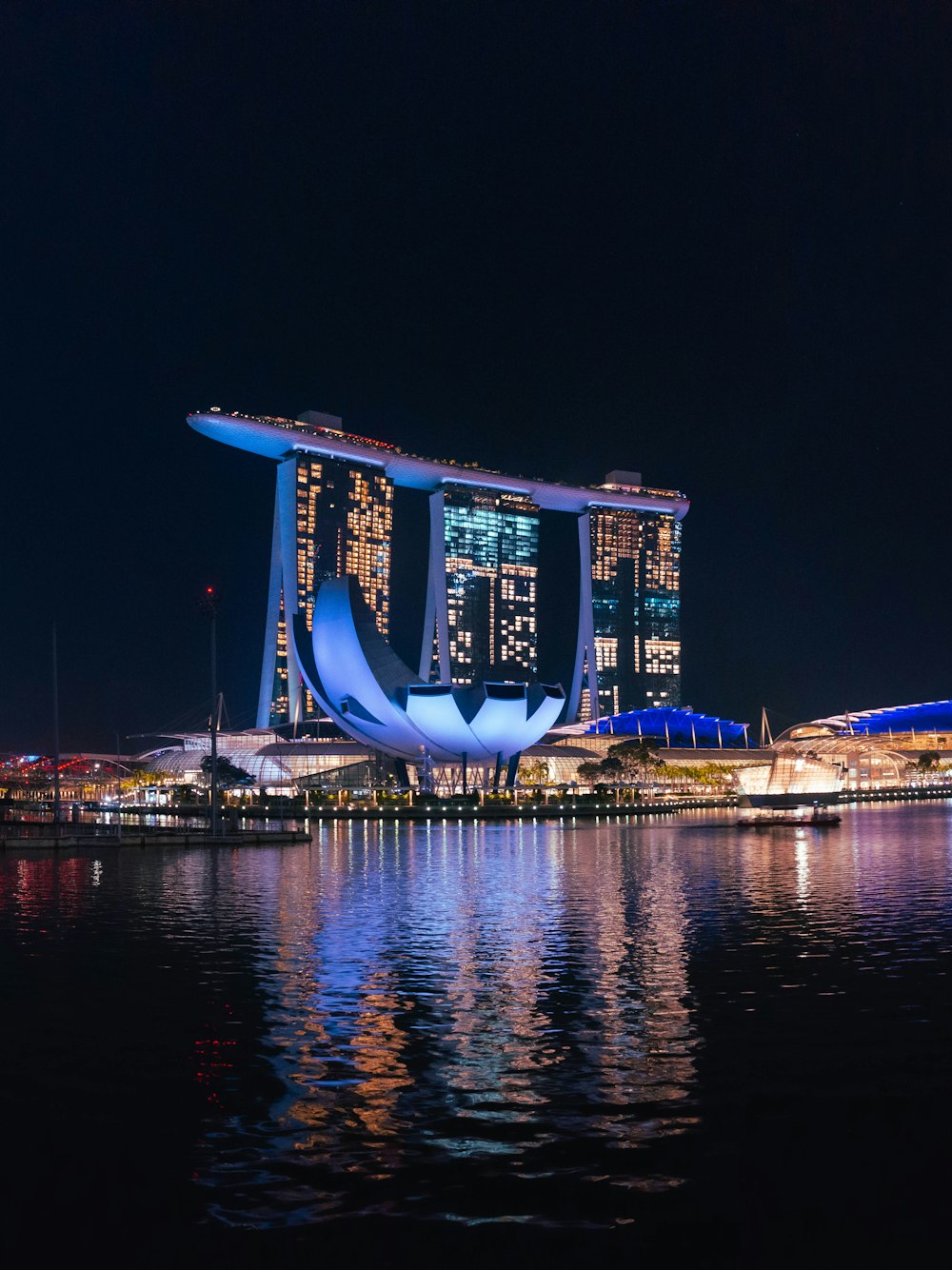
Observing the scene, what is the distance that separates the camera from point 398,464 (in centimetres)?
14262

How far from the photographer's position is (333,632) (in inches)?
3029

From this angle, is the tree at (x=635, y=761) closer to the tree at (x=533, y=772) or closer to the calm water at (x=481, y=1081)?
the tree at (x=533, y=772)

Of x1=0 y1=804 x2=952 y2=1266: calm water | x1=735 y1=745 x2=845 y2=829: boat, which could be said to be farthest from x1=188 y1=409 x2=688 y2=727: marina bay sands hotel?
x1=0 y1=804 x2=952 y2=1266: calm water

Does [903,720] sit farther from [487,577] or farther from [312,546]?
[312,546]

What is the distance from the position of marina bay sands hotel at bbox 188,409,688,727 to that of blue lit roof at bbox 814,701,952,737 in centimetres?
3309

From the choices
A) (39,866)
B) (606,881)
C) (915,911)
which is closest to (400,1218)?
(915,911)

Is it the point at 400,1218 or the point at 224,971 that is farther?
the point at 224,971

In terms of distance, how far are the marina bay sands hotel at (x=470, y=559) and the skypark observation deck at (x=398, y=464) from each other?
0.18m

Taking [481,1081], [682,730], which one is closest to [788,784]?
[682,730]

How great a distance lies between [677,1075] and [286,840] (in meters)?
38.9

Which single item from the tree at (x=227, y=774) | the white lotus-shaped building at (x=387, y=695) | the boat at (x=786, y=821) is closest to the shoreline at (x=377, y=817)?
the white lotus-shaped building at (x=387, y=695)

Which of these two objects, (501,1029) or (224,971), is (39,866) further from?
(501,1029)

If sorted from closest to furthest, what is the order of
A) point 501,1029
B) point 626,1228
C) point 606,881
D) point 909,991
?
1. point 626,1228
2. point 501,1029
3. point 909,991
4. point 606,881

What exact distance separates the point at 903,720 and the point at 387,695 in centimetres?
7857
